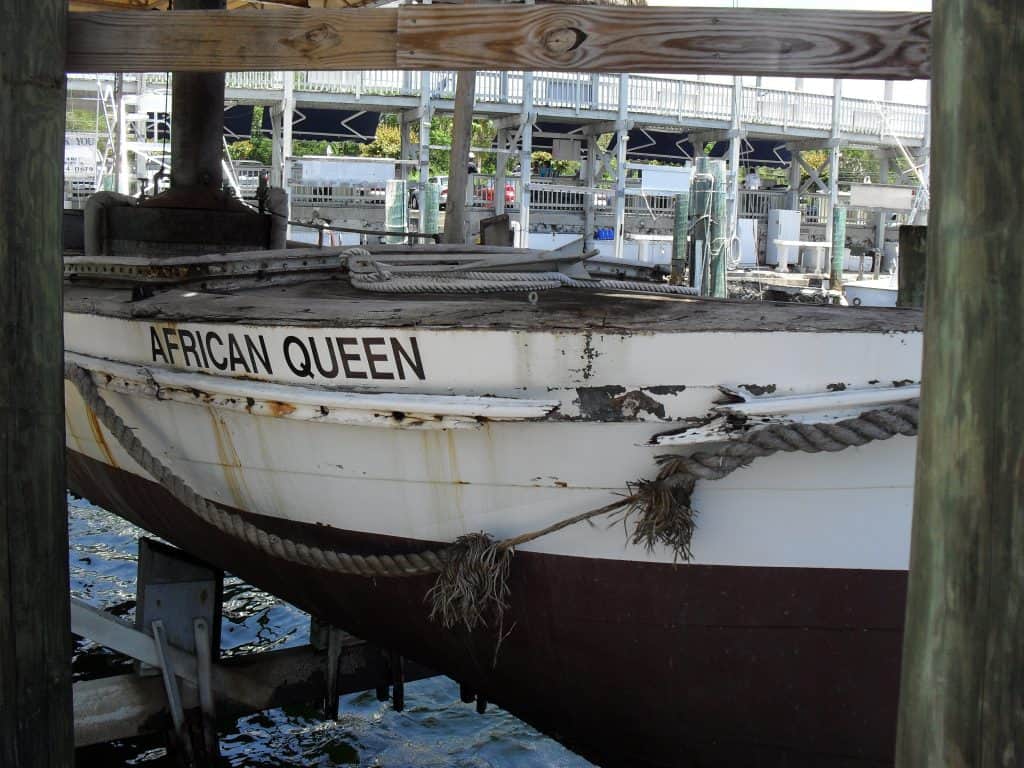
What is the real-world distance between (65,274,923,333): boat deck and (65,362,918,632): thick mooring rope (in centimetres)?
34

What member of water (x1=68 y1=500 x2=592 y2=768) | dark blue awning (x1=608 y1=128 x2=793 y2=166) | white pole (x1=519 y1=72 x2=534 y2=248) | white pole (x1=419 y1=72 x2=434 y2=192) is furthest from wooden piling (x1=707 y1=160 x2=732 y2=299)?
dark blue awning (x1=608 y1=128 x2=793 y2=166)

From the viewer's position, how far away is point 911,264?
16.9 ft

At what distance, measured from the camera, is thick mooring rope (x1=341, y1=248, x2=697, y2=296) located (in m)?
4.62

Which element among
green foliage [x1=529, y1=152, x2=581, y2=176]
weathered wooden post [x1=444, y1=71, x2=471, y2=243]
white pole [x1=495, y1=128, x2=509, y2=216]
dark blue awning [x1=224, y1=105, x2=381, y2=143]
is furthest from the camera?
green foliage [x1=529, y1=152, x2=581, y2=176]

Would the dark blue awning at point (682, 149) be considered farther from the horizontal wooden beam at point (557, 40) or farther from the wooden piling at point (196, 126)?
the horizontal wooden beam at point (557, 40)

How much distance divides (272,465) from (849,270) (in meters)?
23.0

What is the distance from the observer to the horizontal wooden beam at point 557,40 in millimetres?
3398

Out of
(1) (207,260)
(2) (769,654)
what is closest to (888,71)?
(2) (769,654)

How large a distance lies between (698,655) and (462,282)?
1655 mm

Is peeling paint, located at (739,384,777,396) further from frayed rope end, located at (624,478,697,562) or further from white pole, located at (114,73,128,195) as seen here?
white pole, located at (114,73,128,195)

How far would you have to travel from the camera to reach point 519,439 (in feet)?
12.6

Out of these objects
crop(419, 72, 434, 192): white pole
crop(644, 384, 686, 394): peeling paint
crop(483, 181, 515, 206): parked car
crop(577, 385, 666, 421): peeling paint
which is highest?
crop(419, 72, 434, 192): white pole

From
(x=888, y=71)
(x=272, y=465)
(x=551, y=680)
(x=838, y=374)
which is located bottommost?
(x=551, y=680)

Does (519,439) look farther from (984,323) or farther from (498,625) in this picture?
(984,323)
